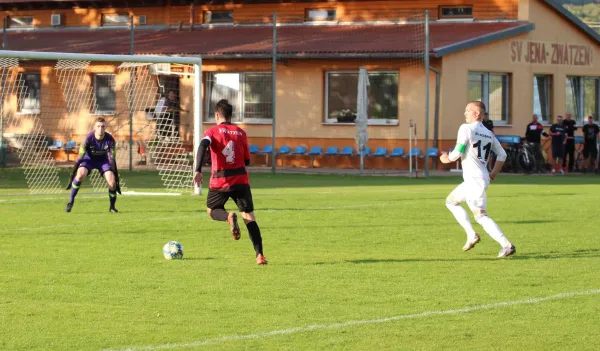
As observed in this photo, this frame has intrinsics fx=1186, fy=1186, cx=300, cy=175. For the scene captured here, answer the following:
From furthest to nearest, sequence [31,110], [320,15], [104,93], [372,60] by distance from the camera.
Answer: [104,93], [31,110], [320,15], [372,60]

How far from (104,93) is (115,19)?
170 inches

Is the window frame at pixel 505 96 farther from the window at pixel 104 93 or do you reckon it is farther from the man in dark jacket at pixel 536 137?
the window at pixel 104 93

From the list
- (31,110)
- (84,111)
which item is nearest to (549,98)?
(84,111)

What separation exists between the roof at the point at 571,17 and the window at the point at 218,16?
437 inches

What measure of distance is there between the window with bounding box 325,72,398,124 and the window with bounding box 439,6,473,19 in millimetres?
3436

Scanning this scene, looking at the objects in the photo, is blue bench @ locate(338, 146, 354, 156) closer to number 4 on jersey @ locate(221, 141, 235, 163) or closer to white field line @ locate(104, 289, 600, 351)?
number 4 on jersey @ locate(221, 141, 235, 163)

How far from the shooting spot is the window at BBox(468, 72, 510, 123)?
124 feet

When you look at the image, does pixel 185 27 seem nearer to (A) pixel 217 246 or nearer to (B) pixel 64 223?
(B) pixel 64 223

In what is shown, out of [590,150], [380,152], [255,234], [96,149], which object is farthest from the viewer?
[590,150]

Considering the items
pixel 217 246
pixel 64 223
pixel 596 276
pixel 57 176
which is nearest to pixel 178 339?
pixel 596 276

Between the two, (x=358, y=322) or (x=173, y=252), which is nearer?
(x=358, y=322)

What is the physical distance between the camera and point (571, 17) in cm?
3994

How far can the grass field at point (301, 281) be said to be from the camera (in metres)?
8.80

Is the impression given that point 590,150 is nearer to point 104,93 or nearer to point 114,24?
point 104,93
